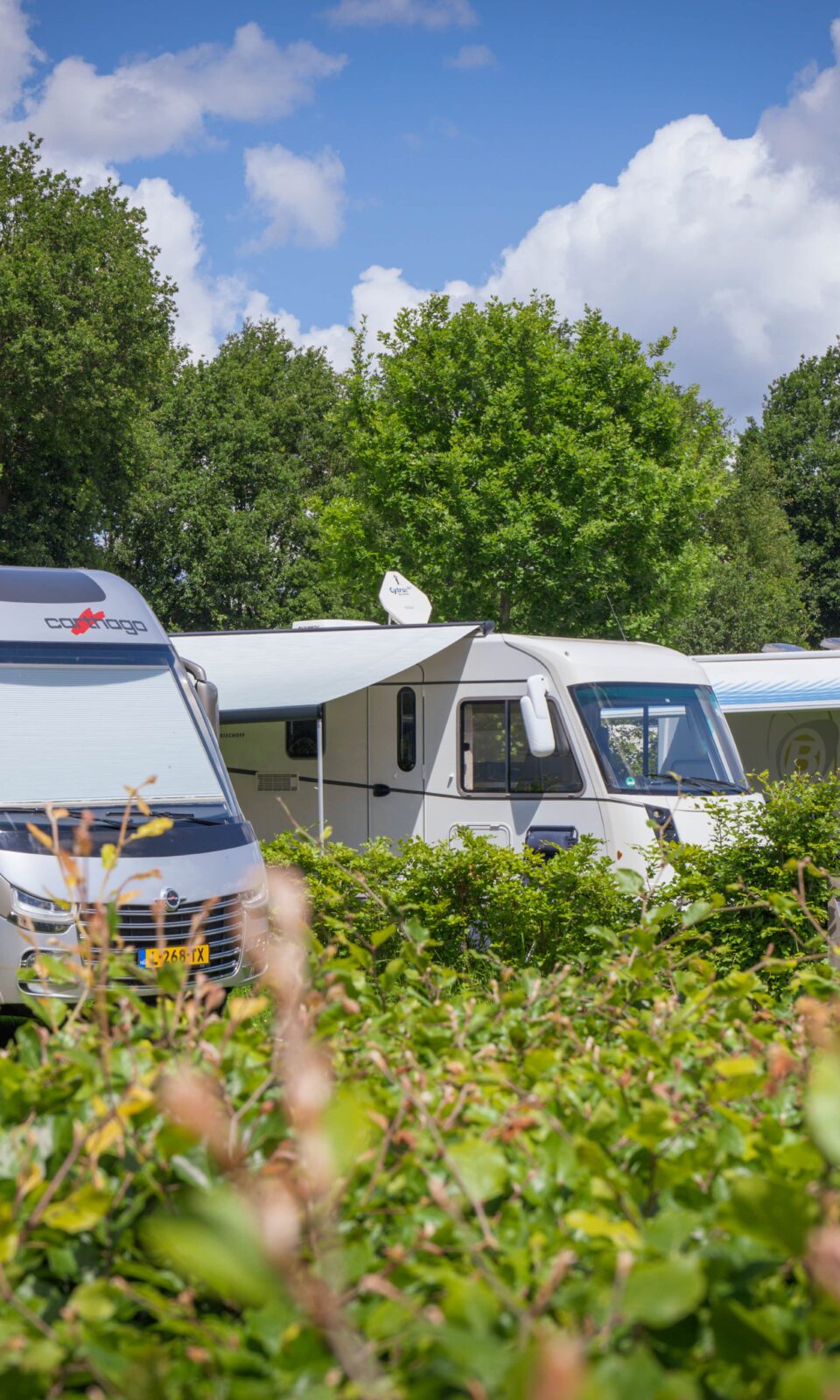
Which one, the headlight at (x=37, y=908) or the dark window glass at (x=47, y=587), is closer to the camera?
the headlight at (x=37, y=908)

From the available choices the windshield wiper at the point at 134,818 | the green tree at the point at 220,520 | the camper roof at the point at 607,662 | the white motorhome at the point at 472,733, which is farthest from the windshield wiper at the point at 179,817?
the green tree at the point at 220,520

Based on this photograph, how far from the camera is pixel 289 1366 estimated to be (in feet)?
4.26

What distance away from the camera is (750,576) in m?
40.8

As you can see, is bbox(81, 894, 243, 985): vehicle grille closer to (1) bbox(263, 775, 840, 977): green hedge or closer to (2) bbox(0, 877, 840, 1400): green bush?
(1) bbox(263, 775, 840, 977): green hedge

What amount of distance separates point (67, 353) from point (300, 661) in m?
17.1

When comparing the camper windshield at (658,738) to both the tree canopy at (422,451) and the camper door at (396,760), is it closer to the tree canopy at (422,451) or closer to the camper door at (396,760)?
the camper door at (396,760)

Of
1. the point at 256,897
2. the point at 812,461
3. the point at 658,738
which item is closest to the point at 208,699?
the point at 256,897

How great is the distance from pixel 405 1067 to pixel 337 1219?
630mm

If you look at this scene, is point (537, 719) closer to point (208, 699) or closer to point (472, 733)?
point (472, 733)

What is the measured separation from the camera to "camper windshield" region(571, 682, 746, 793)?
10984 millimetres

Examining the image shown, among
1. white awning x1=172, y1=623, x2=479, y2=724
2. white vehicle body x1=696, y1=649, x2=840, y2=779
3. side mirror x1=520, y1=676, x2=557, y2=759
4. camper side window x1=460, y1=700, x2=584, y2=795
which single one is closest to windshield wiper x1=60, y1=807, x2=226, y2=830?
white awning x1=172, y1=623, x2=479, y2=724

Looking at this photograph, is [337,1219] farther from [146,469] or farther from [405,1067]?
[146,469]

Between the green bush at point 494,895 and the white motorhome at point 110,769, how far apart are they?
83 cm

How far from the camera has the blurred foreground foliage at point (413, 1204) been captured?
1204 millimetres
